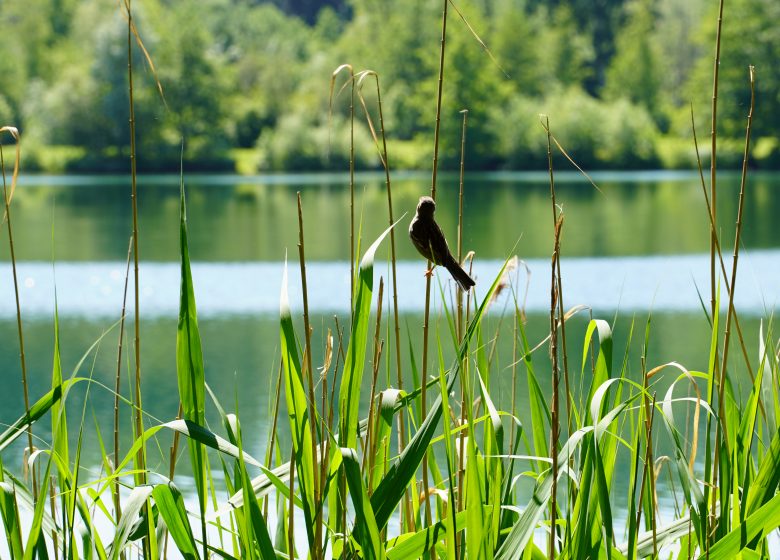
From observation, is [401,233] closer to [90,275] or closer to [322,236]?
[322,236]

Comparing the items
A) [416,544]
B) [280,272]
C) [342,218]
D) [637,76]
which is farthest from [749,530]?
[637,76]

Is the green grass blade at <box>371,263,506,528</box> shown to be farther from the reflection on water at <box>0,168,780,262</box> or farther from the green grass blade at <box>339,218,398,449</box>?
the reflection on water at <box>0,168,780,262</box>

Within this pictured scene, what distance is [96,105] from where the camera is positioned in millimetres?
33844

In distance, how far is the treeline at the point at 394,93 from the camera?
3400 cm

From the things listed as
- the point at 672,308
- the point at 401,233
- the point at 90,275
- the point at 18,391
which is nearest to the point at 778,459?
the point at 18,391

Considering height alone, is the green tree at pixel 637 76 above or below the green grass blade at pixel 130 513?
above

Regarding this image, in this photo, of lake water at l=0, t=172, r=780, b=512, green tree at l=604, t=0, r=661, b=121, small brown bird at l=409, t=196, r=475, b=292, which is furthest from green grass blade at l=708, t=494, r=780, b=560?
green tree at l=604, t=0, r=661, b=121

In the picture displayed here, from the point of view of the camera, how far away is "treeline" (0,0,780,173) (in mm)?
34000

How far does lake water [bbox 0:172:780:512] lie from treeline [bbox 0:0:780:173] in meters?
8.67

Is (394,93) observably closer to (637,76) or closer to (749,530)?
(637,76)

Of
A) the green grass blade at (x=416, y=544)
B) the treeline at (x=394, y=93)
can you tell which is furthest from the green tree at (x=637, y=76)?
the green grass blade at (x=416, y=544)

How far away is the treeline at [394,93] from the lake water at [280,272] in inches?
341

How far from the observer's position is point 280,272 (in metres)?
11.5

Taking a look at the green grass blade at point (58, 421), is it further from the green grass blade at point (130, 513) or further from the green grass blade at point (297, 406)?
the green grass blade at point (297, 406)
